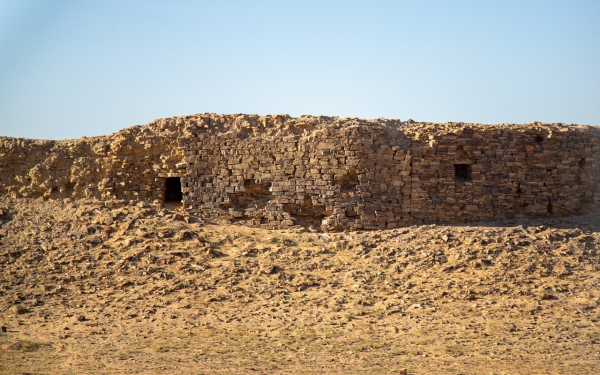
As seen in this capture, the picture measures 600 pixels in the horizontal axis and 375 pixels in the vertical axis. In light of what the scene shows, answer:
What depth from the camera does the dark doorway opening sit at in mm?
16625

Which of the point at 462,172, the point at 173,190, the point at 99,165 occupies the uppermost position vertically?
the point at 99,165

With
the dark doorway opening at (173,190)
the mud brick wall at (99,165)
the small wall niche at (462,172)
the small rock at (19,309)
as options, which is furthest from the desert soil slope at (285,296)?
the small wall niche at (462,172)

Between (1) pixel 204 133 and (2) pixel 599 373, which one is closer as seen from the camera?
(2) pixel 599 373

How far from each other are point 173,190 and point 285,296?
4964 mm

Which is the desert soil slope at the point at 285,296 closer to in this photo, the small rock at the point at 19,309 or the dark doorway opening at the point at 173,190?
the small rock at the point at 19,309

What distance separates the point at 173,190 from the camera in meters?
16.8

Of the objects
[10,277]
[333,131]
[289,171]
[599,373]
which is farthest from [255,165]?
[599,373]

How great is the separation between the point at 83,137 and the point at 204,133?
2.93 m

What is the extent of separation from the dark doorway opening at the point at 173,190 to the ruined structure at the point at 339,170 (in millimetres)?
394

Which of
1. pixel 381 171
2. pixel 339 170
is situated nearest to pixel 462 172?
pixel 381 171

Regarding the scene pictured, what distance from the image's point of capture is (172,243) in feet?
47.6

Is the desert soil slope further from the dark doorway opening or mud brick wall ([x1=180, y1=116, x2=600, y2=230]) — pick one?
the dark doorway opening

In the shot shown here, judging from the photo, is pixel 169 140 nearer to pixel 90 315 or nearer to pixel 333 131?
pixel 333 131

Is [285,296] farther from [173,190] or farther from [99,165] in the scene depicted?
[99,165]
